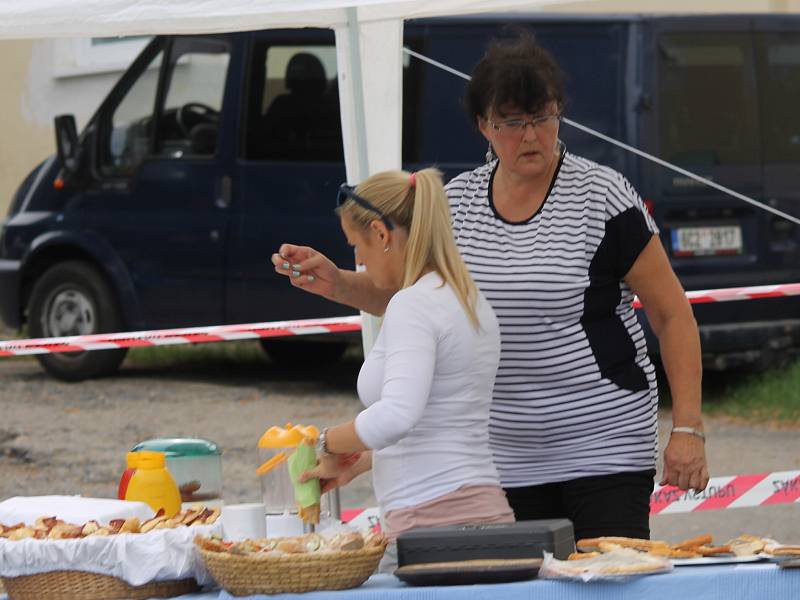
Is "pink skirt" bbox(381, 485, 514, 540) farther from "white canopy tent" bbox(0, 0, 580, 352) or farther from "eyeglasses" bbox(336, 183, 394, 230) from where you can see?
"white canopy tent" bbox(0, 0, 580, 352)

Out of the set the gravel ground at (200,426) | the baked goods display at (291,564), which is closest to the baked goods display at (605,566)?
the baked goods display at (291,564)

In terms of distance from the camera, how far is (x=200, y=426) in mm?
9133

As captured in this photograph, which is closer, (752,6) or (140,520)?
(140,520)

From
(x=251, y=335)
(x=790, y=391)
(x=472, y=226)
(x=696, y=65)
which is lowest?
(x=790, y=391)

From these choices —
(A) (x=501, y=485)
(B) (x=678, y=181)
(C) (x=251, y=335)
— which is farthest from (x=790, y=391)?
(A) (x=501, y=485)

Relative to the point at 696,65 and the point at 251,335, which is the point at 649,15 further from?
the point at 251,335

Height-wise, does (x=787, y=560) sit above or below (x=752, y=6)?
below

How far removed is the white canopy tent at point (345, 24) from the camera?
13.9ft

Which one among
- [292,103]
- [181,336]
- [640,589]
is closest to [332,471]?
[640,589]

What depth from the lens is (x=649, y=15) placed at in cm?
890

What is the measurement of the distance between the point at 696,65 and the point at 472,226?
5.67 metres

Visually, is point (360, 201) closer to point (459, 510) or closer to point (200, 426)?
point (459, 510)

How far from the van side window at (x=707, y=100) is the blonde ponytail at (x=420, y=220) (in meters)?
5.79

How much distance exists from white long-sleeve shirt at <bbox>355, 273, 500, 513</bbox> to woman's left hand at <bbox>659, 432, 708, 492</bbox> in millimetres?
473
